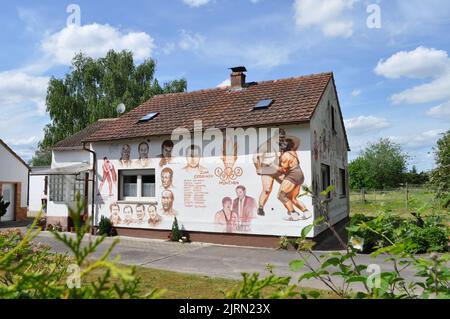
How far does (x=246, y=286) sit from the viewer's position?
1464 mm

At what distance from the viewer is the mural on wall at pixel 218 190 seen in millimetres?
10680

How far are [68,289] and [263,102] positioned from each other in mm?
11640

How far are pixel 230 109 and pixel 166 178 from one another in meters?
3.51

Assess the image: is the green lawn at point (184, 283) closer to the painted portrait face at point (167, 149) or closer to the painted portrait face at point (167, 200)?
the painted portrait face at point (167, 200)

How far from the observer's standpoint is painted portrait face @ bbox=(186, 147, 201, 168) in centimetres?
1217

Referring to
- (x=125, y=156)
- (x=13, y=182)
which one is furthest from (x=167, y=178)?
(x=13, y=182)

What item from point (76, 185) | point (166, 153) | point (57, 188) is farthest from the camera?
point (57, 188)

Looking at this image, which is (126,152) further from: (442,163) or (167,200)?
(442,163)

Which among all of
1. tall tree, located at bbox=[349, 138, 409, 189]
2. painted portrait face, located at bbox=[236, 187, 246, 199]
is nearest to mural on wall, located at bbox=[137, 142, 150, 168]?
painted portrait face, located at bbox=[236, 187, 246, 199]

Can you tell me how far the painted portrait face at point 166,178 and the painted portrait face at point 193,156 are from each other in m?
0.87

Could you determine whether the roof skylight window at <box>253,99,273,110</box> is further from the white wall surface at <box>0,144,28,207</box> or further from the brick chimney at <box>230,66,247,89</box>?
the white wall surface at <box>0,144,28,207</box>

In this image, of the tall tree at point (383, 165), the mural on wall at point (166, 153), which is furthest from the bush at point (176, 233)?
the tall tree at point (383, 165)

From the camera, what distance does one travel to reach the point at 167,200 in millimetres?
12633
